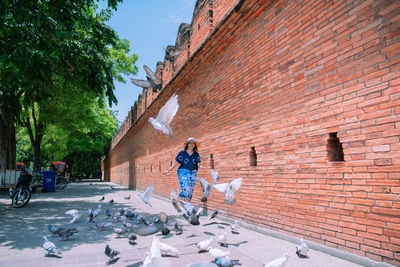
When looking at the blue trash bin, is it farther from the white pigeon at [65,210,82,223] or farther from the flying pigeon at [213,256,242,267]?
the flying pigeon at [213,256,242,267]

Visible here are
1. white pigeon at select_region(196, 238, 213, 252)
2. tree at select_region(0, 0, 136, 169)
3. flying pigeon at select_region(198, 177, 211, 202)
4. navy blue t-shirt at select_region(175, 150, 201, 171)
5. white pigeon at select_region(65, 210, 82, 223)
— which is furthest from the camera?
navy blue t-shirt at select_region(175, 150, 201, 171)

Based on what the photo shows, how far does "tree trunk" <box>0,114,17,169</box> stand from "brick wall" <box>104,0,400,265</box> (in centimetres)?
1092

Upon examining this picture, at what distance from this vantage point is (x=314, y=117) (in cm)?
393

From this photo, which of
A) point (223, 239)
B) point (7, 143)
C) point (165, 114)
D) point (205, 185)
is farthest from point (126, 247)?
point (7, 143)

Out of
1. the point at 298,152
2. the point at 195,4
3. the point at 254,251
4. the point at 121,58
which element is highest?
the point at 121,58

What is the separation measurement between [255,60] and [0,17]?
6.04 metres

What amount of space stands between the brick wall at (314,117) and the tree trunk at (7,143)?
10.9 m

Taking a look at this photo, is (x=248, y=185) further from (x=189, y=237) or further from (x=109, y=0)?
(x=109, y=0)

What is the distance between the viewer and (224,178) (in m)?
6.42

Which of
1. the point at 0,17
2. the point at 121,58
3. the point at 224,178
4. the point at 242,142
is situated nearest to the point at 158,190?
the point at 224,178

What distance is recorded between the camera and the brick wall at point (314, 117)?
3.03 meters

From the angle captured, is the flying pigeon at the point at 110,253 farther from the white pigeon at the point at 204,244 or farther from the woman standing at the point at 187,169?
the woman standing at the point at 187,169

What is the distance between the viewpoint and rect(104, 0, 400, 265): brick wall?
3.03 meters

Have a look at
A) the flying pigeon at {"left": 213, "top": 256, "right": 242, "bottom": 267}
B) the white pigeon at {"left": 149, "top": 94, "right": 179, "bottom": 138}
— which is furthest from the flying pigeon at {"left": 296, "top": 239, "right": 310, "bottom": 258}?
Result: the white pigeon at {"left": 149, "top": 94, "right": 179, "bottom": 138}
